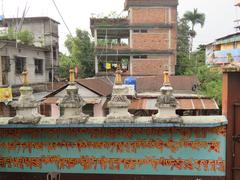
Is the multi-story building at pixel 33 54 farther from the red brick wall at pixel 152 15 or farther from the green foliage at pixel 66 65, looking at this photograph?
the red brick wall at pixel 152 15

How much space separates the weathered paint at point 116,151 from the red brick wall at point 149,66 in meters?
28.4

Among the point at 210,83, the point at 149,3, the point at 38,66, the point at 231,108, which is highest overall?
the point at 149,3

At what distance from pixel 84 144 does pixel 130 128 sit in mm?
1153

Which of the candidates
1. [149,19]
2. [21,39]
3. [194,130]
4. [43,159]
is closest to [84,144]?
[43,159]

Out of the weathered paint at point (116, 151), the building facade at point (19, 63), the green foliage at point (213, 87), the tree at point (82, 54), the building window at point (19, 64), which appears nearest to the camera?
the weathered paint at point (116, 151)

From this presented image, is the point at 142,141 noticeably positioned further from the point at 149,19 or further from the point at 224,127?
the point at 149,19

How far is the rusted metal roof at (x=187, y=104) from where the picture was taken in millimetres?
15523

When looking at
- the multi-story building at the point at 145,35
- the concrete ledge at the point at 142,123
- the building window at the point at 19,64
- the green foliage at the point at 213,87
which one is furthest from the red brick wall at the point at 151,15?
the concrete ledge at the point at 142,123

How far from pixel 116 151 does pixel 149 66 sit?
28.6 m

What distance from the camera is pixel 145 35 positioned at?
34.6m

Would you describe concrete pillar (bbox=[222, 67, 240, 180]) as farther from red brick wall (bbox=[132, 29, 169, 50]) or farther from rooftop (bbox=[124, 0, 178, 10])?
rooftop (bbox=[124, 0, 178, 10])

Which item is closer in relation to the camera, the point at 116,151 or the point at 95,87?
the point at 116,151

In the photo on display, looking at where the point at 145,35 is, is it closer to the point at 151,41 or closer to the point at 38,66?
the point at 151,41

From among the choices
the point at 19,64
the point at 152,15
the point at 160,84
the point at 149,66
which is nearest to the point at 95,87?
the point at 19,64
